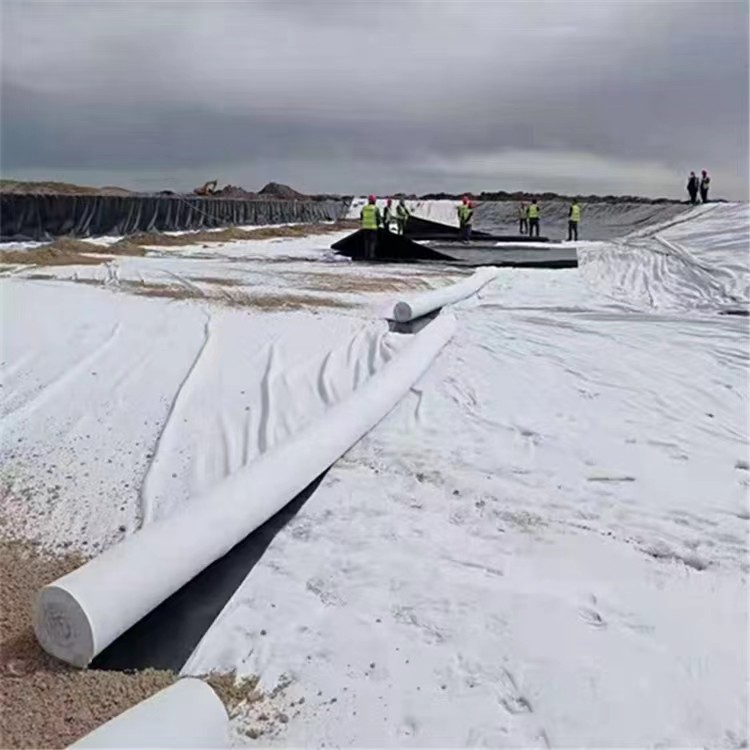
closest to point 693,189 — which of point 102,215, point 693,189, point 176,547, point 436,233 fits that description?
point 693,189

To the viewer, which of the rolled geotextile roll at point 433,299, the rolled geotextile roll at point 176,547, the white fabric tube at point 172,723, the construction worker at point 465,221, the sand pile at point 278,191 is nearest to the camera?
the white fabric tube at point 172,723

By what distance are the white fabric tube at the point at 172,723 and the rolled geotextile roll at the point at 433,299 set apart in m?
3.83

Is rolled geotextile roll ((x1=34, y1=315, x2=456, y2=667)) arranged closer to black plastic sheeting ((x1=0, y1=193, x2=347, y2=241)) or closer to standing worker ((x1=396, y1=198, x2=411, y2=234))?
black plastic sheeting ((x1=0, y1=193, x2=347, y2=241))

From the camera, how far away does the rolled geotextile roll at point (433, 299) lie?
526 cm

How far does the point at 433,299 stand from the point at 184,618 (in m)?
4.00

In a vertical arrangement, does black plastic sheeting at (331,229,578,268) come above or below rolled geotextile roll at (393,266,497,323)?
above

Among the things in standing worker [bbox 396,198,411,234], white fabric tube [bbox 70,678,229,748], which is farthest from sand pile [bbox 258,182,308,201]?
white fabric tube [bbox 70,678,229,748]

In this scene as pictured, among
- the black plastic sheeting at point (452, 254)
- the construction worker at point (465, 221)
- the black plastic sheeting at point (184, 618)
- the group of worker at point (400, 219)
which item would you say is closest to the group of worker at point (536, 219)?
the group of worker at point (400, 219)

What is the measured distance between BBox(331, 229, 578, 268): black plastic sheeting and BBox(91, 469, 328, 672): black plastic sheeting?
7.70 meters

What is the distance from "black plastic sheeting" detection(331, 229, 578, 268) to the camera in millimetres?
9867

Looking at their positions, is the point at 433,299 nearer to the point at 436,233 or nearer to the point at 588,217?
the point at 436,233

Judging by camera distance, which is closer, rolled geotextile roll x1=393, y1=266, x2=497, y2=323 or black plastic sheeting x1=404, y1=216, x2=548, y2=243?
rolled geotextile roll x1=393, y1=266, x2=497, y2=323

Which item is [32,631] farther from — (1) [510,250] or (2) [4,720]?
(1) [510,250]

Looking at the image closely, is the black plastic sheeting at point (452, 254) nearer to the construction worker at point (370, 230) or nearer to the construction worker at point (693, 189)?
the construction worker at point (370, 230)
